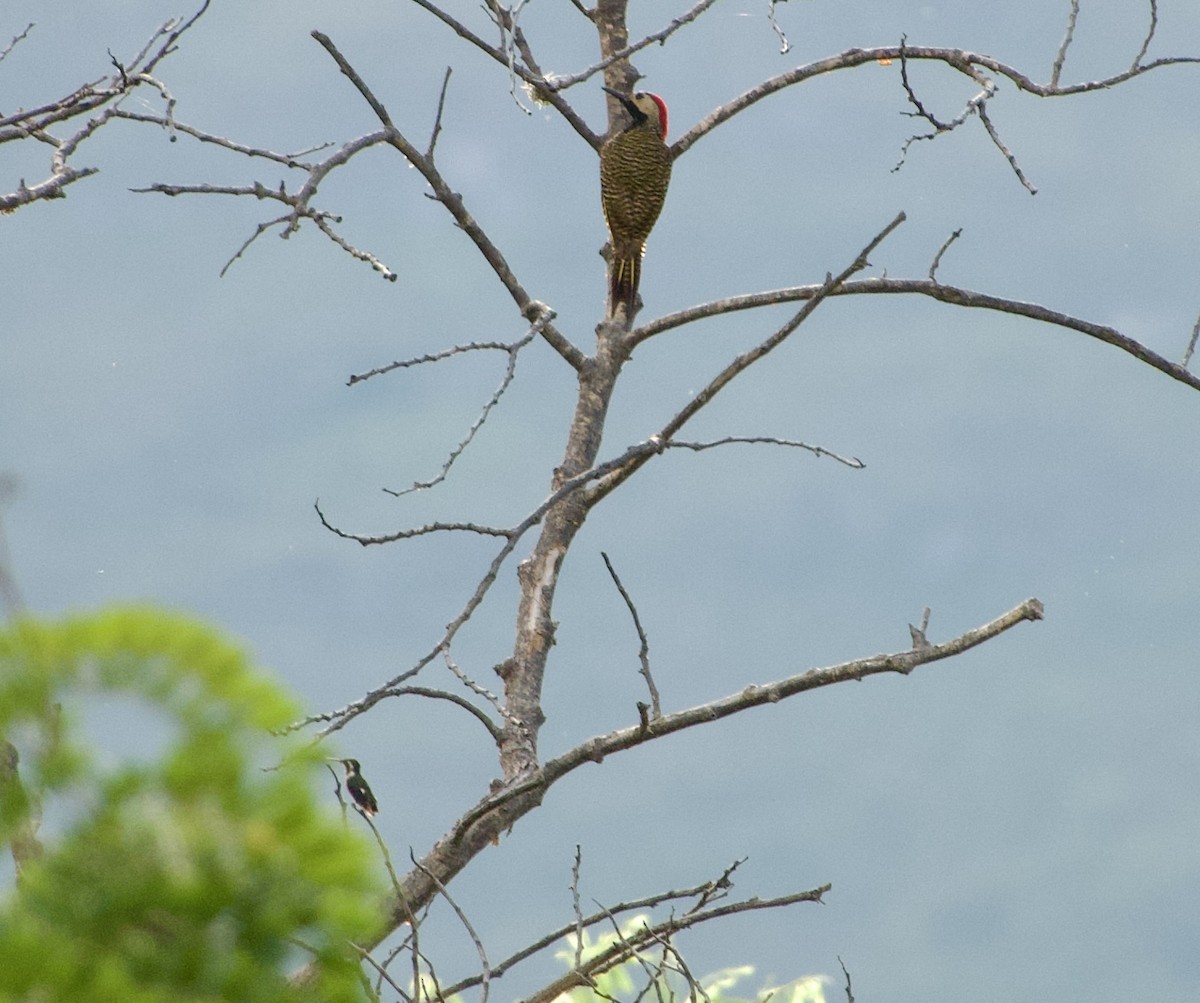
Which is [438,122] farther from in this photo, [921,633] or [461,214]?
[921,633]

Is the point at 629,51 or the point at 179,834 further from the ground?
the point at 629,51

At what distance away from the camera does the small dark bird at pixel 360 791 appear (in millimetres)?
2820

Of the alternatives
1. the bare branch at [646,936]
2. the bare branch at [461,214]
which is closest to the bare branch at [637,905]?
the bare branch at [646,936]

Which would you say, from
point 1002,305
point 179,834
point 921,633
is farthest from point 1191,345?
point 179,834

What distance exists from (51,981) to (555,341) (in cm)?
413

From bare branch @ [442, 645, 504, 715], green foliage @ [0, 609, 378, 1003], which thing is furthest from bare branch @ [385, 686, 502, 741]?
green foliage @ [0, 609, 378, 1003]

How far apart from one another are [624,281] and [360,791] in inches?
113

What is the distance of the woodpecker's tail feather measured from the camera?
5.15 meters

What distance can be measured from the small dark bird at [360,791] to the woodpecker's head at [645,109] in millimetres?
3279

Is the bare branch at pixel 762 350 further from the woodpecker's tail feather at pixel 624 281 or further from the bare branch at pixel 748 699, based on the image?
the woodpecker's tail feather at pixel 624 281

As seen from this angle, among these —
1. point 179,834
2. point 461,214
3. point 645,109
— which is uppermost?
Answer: point 645,109

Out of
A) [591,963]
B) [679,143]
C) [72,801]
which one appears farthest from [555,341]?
[72,801]

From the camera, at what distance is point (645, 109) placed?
226 inches

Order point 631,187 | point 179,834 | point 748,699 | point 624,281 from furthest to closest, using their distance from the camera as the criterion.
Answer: point 631,187
point 624,281
point 748,699
point 179,834
